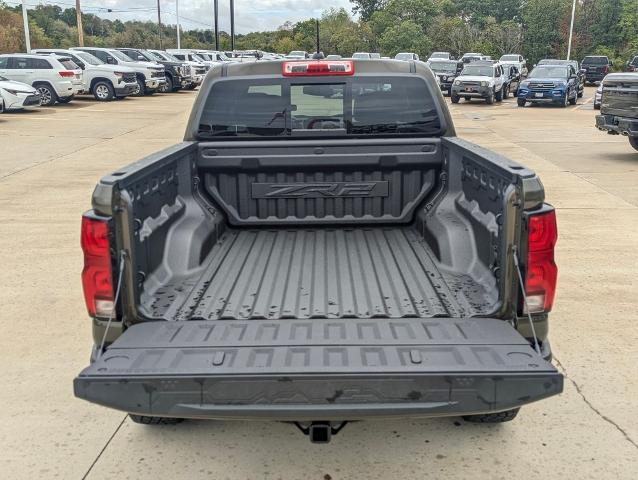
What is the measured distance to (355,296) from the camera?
3.71 m

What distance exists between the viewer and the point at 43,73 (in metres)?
23.6

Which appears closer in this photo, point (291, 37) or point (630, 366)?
point (630, 366)

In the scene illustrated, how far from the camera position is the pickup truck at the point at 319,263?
8.92 feet

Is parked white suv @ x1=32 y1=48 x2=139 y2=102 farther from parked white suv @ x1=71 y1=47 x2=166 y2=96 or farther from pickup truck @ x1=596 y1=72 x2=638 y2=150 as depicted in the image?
pickup truck @ x1=596 y1=72 x2=638 y2=150

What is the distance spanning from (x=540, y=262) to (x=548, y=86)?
2555 centimetres

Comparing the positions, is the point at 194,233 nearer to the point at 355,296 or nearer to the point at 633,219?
the point at 355,296

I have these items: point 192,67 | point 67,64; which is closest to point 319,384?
point 67,64

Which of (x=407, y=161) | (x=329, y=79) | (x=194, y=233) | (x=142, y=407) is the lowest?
(x=142, y=407)

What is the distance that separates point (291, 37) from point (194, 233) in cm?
8025

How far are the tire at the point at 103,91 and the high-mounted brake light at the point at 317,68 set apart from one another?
24457mm

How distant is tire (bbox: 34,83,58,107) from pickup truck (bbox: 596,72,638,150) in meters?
18.6

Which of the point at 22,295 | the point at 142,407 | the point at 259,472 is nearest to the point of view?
the point at 142,407

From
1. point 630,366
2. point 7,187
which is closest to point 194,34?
point 7,187

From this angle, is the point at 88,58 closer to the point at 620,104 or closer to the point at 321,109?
Result: the point at 620,104
